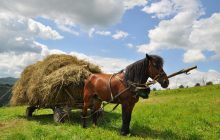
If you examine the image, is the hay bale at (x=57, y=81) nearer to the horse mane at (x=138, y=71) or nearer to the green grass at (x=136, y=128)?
the green grass at (x=136, y=128)

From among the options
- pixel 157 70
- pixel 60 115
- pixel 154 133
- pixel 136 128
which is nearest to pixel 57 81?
pixel 60 115

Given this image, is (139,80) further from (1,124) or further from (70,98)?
(1,124)

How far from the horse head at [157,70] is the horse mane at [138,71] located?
0.07 metres

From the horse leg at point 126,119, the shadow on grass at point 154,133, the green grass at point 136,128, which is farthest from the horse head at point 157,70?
the green grass at point 136,128

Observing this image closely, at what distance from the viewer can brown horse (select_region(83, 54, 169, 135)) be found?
1141 cm

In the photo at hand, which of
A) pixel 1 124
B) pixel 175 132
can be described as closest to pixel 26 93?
pixel 1 124

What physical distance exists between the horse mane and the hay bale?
3375 mm

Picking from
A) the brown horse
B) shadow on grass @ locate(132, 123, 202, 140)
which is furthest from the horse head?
shadow on grass @ locate(132, 123, 202, 140)

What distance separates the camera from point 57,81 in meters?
14.8

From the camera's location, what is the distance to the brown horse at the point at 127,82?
11.4 meters

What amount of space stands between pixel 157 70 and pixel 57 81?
17.4ft

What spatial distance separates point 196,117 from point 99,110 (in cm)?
469

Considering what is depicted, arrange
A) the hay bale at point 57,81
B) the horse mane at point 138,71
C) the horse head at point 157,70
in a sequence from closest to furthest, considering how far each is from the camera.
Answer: the horse head at point 157,70
the horse mane at point 138,71
the hay bale at point 57,81

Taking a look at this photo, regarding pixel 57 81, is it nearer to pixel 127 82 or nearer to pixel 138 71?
pixel 127 82
